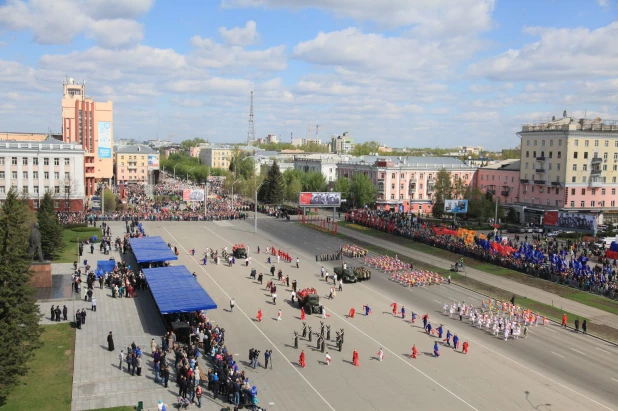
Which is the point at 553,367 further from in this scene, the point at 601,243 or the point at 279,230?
the point at 279,230

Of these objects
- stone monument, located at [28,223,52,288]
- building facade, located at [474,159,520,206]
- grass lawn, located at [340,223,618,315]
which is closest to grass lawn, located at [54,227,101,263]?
stone monument, located at [28,223,52,288]

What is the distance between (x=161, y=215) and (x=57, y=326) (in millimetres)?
52293

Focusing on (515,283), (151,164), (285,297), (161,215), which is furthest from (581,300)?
(151,164)

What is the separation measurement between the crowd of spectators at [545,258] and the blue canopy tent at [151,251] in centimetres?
2862

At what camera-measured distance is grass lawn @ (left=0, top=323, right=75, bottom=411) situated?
70.7 ft

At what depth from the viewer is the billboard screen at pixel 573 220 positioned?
60.5 m

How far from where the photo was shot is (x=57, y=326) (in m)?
31.0

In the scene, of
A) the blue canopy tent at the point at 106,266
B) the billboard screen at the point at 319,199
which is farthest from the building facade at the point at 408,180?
the blue canopy tent at the point at 106,266

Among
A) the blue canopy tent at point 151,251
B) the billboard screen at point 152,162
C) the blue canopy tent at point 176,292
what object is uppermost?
the billboard screen at point 152,162

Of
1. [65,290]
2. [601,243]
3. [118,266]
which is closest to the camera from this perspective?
[65,290]

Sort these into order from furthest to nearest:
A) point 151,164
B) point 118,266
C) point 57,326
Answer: point 151,164 < point 118,266 < point 57,326

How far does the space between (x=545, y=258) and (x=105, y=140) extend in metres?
87.1

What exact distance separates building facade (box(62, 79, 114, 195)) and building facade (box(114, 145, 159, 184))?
32.4 m

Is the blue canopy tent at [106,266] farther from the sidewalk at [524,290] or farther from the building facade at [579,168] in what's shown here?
the building facade at [579,168]
